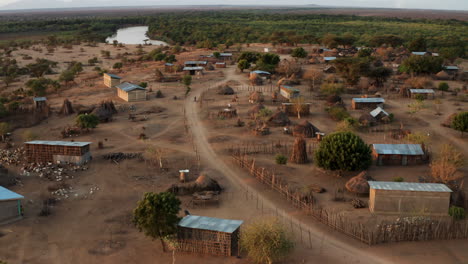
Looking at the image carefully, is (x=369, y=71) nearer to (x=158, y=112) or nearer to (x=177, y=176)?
(x=158, y=112)

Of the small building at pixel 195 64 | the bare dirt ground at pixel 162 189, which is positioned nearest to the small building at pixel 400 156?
the bare dirt ground at pixel 162 189

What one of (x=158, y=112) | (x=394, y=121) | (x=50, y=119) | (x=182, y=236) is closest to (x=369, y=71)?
(x=394, y=121)

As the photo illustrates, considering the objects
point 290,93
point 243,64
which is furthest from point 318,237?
point 243,64

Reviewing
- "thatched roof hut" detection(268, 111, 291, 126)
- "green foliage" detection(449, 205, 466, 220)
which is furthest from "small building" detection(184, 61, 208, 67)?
"green foliage" detection(449, 205, 466, 220)

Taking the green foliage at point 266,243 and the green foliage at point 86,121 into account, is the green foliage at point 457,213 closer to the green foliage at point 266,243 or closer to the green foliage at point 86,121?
the green foliage at point 266,243

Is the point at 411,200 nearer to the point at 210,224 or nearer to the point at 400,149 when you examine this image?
the point at 400,149

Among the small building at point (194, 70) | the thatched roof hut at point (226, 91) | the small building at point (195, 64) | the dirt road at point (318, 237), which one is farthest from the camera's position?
the small building at point (195, 64)
